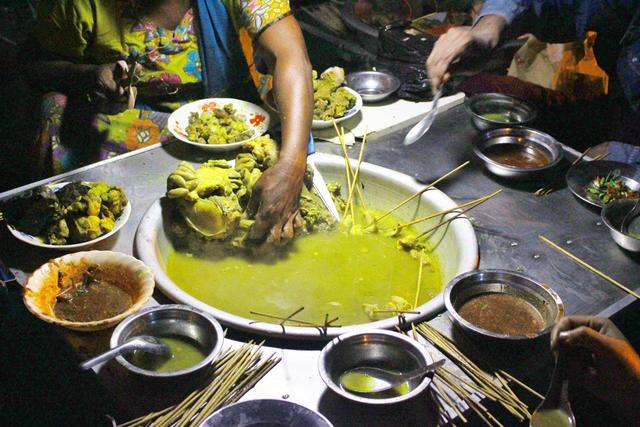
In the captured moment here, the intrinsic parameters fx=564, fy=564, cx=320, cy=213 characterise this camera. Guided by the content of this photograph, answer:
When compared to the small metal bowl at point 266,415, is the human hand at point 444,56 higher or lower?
higher

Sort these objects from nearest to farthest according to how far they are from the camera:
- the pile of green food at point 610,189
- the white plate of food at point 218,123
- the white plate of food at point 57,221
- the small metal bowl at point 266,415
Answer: the small metal bowl at point 266,415 → the white plate of food at point 57,221 → the pile of green food at point 610,189 → the white plate of food at point 218,123

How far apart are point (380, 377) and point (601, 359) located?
709 mm

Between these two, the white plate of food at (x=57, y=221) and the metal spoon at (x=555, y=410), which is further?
the white plate of food at (x=57, y=221)

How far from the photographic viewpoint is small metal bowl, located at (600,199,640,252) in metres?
2.64

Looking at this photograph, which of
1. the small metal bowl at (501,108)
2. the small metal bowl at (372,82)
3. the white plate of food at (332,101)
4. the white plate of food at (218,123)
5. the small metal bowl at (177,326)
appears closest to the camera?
the small metal bowl at (177,326)

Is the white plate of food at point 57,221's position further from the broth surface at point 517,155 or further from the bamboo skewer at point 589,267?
the broth surface at point 517,155

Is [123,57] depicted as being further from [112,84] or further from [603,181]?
[603,181]

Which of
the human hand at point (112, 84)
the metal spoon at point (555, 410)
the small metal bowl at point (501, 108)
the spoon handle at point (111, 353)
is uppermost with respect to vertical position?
the human hand at point (112, 84)

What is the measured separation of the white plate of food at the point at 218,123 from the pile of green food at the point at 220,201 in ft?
1.09

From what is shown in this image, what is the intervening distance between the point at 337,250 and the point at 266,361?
35.3 inches

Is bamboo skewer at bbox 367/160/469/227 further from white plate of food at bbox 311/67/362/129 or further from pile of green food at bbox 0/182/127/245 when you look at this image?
pile of green food at bbox 0/182/127/245

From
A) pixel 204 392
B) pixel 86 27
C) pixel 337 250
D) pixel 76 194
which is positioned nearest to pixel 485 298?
pixel 337 250

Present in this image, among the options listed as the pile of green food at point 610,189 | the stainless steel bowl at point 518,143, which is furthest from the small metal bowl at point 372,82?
the pile of green food at point 610,189

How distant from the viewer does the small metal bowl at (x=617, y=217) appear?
2637mm
